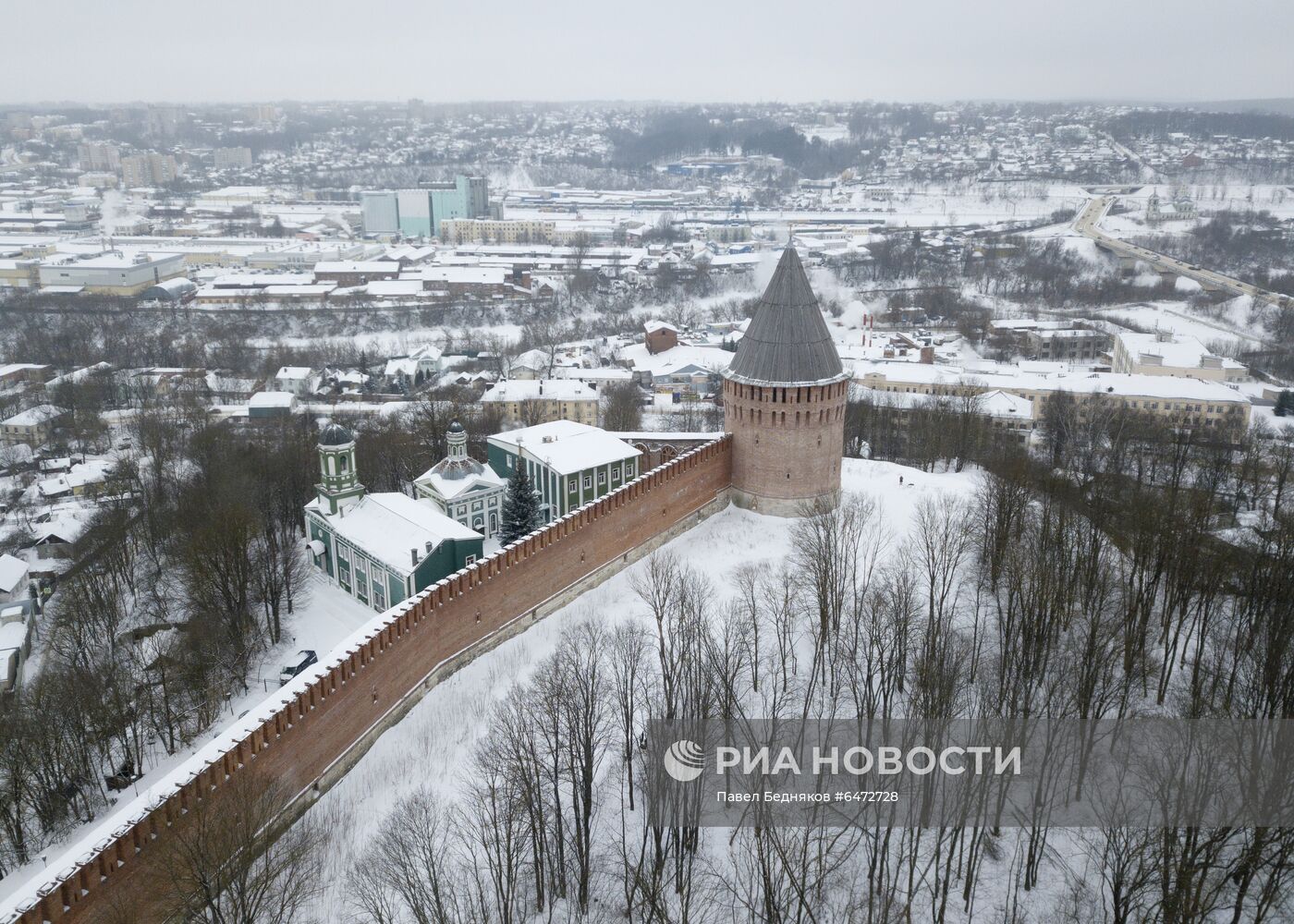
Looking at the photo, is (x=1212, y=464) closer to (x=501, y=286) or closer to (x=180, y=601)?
(x=180, y=601)

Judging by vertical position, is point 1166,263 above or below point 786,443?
below

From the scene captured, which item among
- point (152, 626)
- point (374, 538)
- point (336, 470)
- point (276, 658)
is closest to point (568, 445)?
point (336, 470)

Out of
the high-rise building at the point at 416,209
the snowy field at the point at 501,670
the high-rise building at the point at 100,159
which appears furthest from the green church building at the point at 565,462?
the high-rise building at the point at 100,159

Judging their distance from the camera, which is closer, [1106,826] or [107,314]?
[1106,826]

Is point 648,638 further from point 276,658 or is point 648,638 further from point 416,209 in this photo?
point 416,209

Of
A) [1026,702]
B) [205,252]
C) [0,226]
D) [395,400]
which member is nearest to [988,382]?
[395,400]

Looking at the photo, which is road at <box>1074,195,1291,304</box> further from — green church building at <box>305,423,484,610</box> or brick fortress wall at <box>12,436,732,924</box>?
green church building at <box>305,423,484,610</box>
